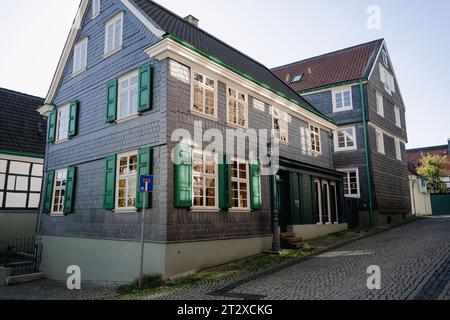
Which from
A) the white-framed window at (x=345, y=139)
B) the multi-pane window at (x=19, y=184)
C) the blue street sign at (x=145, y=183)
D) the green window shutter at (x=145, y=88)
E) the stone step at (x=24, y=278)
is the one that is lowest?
the stone step at (x=24, y=278)

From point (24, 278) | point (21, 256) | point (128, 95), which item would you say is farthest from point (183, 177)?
point (21, 256)

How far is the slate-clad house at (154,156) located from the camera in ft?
32.9

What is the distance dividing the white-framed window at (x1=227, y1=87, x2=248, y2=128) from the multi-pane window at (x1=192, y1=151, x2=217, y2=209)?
203 centimetres

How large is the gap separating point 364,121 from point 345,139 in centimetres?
160

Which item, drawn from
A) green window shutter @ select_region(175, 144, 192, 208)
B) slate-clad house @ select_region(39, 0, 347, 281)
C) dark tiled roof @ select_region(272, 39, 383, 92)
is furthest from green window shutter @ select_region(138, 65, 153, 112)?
dark tiled roof @ select_region(272, 39, 383, 92)

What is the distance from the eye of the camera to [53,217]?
14211 mm

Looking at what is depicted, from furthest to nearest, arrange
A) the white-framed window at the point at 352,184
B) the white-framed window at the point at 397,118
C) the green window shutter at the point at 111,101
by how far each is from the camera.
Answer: the white-framed window at the point at 397,118, the white-framed window at the point at 352,184, the green window shutter at the point at 111,101

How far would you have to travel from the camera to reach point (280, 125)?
49.7 feet

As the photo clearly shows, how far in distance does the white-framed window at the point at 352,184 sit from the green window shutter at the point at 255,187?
10.2 m

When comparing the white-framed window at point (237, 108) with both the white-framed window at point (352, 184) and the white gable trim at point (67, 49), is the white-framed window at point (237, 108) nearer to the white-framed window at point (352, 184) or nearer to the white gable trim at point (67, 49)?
the white gable trim at point (67, 49)

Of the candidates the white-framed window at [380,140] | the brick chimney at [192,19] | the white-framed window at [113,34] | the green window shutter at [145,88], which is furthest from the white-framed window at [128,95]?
the white-framed window at [380,140]

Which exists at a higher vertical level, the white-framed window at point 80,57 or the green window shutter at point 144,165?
the white-framed window at point 80,57
